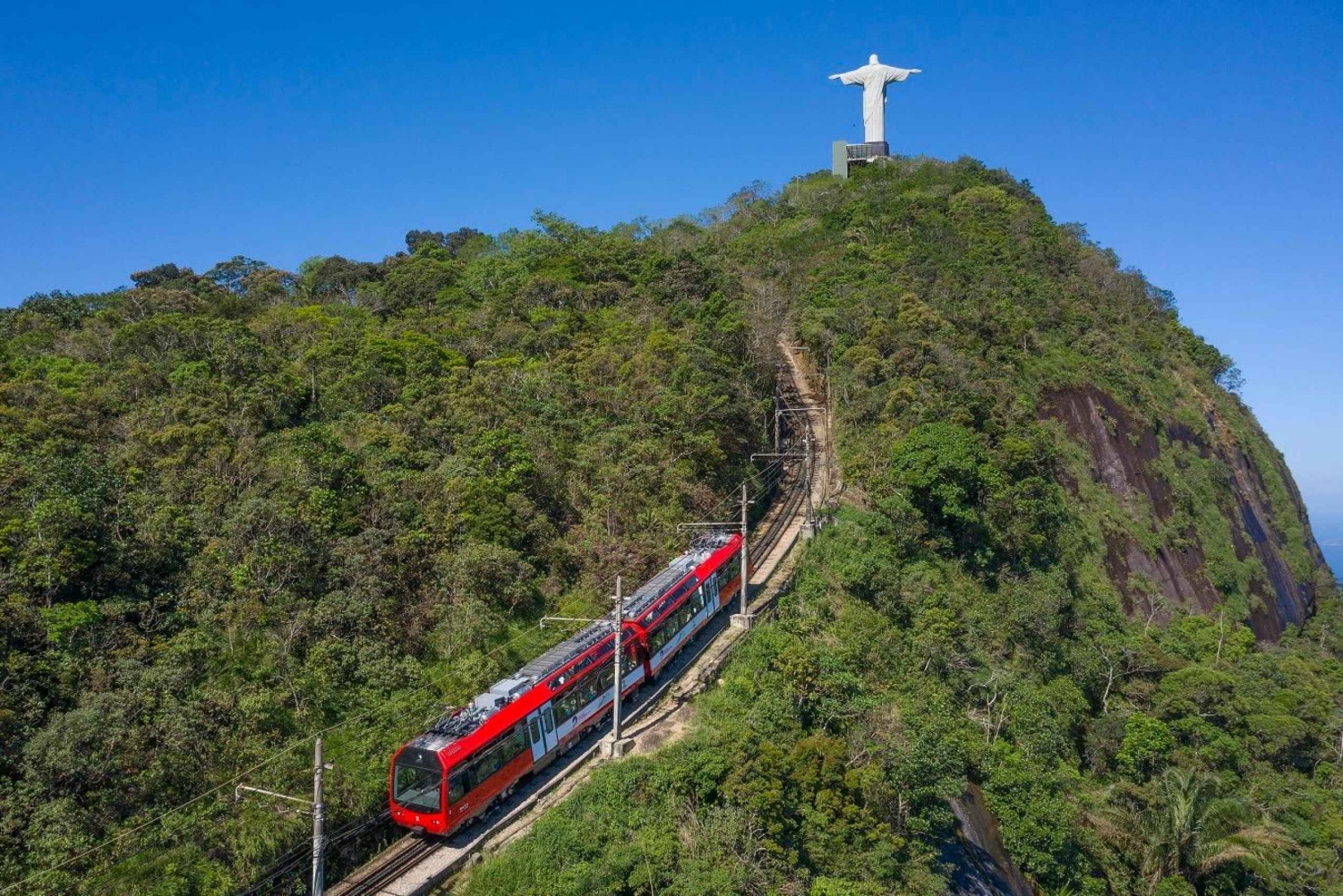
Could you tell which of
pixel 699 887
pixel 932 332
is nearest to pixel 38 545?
pixel 699 887

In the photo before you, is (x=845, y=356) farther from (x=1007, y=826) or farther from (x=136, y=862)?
(x=136, y=862)

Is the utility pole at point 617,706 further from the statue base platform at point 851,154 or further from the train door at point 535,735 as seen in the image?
the statue base platform at point 851,154

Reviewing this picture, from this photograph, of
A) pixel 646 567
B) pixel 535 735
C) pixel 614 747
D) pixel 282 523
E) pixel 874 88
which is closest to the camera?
pixel 535 735

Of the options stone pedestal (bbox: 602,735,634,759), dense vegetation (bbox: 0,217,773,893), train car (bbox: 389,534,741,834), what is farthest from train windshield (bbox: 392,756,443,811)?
stone pedestal (bbox: 602,735,634,759)

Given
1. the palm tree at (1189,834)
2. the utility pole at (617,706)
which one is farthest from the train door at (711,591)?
the palm tree at (1189,834)

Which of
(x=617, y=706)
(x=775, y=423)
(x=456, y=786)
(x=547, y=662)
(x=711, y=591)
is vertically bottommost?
(x=456, y=786)

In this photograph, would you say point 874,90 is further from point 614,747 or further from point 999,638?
point 614,747

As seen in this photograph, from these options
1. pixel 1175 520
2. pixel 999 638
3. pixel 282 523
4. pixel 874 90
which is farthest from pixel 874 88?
pixel 282 523

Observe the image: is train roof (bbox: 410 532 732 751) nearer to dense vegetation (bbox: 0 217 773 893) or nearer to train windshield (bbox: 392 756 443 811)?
train windshield (bbox: 392 756 443 811)
